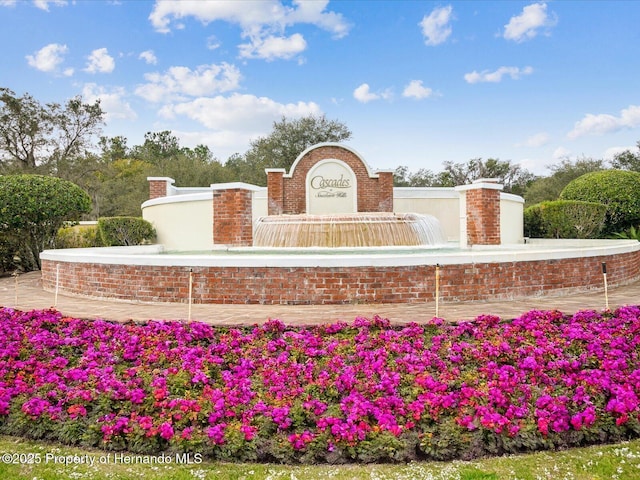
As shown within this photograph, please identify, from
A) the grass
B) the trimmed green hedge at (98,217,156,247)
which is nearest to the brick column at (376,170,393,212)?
the trimmed green hedge at (98,217,156,247)

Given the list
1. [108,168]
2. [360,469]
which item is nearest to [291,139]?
[108,168]

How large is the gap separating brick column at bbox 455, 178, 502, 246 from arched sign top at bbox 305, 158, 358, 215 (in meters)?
5.10

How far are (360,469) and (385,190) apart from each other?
13564 mm

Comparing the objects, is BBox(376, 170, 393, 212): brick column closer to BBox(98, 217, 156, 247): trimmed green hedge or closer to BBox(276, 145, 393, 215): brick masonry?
BBox(276, 145, 393, 215): brick masonry

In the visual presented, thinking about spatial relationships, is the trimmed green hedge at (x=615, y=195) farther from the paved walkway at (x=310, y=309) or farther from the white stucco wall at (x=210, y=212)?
the paved walkway at (x=310, y=309)

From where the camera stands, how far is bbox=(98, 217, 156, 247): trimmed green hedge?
13.6 m

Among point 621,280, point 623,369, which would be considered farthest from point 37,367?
point 621,280

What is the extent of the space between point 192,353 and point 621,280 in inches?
303

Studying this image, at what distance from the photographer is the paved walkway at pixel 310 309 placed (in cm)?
546

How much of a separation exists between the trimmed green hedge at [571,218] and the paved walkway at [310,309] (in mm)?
9622

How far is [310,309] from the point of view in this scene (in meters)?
6.03

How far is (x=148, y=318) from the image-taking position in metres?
5.54

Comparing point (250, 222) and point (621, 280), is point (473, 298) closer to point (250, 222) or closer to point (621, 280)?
point (621, 280)

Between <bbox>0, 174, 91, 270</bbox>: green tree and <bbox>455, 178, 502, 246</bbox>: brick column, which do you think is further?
<bbox>0, 174, 91, 270</bbox>: green tree
